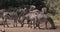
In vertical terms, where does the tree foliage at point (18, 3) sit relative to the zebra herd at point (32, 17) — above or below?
above

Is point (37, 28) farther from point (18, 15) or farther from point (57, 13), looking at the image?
point (57, 13)

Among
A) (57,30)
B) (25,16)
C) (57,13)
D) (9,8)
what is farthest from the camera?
(9,8)

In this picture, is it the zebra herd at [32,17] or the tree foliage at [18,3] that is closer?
the zebra herd at [32,17]

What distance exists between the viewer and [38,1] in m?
27.9

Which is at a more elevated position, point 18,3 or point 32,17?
point 18,3

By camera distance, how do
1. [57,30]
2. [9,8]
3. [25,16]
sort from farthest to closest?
[9,8] → [25,16] → [57,30]

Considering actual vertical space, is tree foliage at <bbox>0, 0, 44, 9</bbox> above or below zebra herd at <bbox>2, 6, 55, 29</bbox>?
above

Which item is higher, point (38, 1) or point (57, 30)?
point (38, 1)

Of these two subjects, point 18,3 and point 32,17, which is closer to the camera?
point 32,17

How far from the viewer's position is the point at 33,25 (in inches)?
720

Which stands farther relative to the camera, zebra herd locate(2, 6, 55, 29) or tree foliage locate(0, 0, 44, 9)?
tree foliage locate(0, 0, 44, 9)

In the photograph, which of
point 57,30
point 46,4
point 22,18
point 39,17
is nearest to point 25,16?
point 22,18

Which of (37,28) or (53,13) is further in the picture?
(53,13)

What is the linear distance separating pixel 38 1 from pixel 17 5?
81.1 inches
